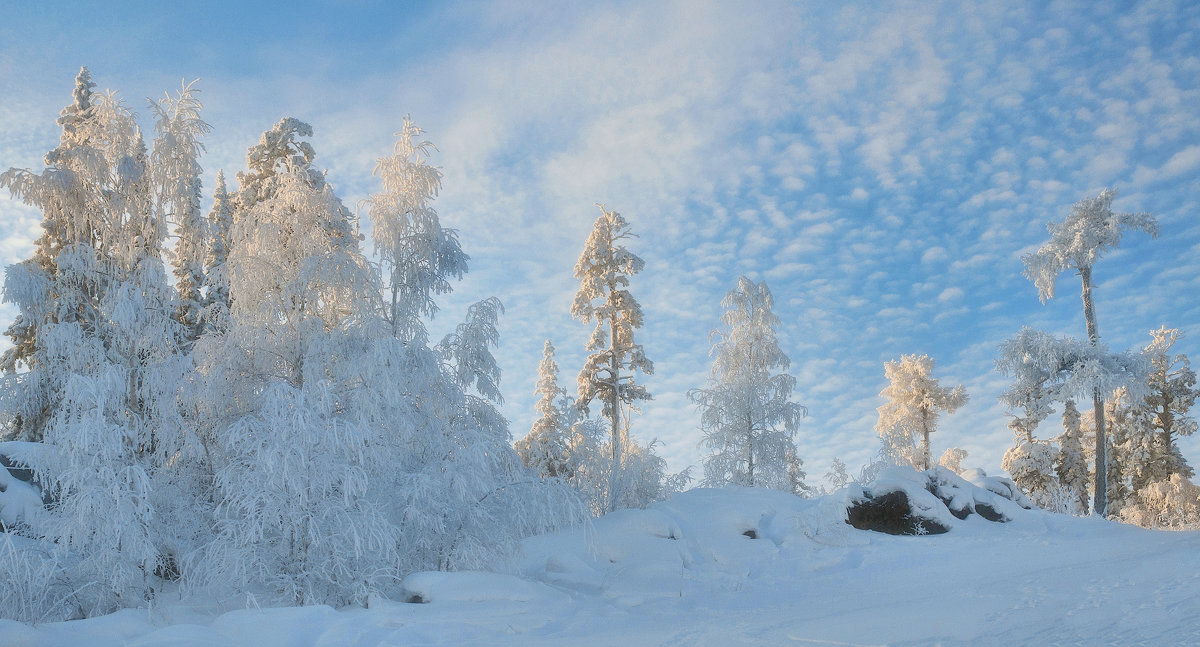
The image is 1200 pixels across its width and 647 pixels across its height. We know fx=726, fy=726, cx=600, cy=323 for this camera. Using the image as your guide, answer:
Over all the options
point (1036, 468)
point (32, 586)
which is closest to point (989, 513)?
point (1036, 468)

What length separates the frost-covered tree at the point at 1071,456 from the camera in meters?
A: 23.9

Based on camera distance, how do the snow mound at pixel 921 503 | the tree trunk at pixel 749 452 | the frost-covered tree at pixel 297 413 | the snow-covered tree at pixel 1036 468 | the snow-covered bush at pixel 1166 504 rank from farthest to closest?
the snow-covered tree at pixel 1036 468, the snow-covered bush at pixel 1166 504, the tree trunk at pixel 749 452, the snow mound at pixel 921 503, the frost-covered tree at pixel 297 413

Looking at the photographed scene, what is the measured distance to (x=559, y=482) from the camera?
10.2m

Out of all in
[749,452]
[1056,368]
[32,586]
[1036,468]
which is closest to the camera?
[32,586]

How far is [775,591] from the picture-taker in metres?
10.1

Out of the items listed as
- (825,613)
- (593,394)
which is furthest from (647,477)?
(825,613)

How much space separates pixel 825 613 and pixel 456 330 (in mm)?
6861

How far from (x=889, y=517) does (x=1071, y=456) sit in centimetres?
1379

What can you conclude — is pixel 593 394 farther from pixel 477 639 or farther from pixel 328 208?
pixel 477 639

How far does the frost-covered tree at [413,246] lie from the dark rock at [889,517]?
9.13 meters

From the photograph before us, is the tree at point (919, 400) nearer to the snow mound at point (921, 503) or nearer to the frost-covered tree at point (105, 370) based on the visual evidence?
the snow mound at point (921, 503)

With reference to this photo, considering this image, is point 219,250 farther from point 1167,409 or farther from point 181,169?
point 1167,409

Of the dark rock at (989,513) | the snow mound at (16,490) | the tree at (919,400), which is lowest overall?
the dark rock at (989,513)

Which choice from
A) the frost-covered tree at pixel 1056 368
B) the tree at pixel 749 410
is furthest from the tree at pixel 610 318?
the frost-covered tree at pixel 1056 368
